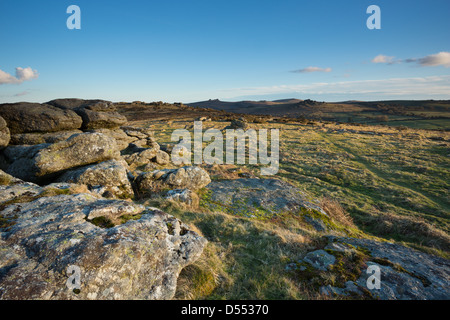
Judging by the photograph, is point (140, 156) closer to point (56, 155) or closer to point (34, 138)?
point (34, 138)

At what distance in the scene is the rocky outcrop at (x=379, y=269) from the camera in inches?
192

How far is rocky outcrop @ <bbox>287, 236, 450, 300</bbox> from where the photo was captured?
16.0 ft

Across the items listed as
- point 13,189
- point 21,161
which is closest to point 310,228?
point 13,189

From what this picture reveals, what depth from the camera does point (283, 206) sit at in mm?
11328

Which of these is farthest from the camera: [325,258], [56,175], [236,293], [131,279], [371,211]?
[371,211]

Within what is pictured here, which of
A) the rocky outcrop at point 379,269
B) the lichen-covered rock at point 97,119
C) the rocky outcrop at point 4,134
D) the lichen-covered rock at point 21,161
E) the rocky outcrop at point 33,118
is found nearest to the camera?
the rocky outcrop at point 379,269

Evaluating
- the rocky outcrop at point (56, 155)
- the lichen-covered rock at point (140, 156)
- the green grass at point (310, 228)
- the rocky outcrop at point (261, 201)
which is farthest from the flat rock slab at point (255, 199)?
the lichen-covered rock at point (140, 156)

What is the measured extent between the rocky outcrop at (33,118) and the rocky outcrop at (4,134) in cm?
112

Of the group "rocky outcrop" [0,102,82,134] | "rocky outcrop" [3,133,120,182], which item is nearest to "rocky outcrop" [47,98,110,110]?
"rocky outcrop" [0,102,82,134]

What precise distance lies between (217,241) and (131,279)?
3.59 metres

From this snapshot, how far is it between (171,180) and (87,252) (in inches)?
309

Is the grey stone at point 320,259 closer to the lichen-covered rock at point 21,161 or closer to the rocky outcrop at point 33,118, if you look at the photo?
the lichen-covered rock at point 21,161

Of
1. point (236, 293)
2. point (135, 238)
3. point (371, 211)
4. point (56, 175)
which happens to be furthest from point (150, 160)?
point (371, 211)
